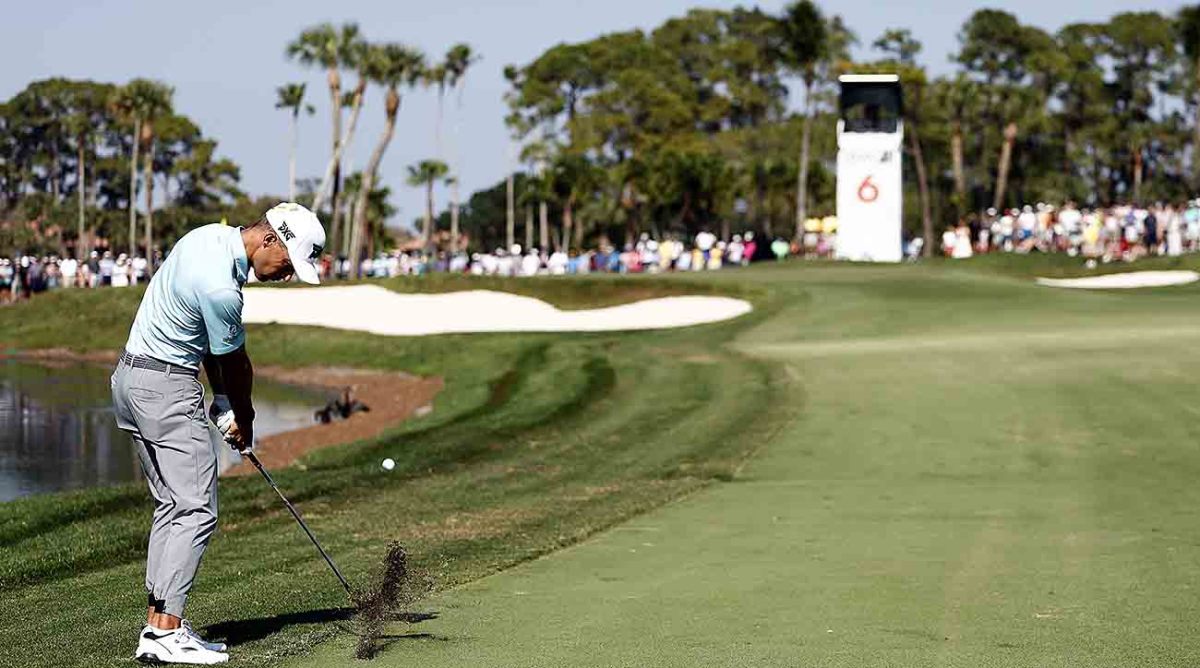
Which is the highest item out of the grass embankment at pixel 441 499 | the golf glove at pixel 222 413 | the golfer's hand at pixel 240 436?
the golf glove at pixel 222 413

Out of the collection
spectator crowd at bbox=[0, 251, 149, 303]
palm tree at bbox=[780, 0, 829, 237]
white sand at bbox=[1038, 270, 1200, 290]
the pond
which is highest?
palm tree at bbox=[780, 0, 829, 237]

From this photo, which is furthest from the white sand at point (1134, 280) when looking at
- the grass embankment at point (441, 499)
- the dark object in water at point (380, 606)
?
the dark object in water at point (380, 606)

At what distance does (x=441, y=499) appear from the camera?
56.1 feet

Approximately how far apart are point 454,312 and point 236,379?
40.9 meters

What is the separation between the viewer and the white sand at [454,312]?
44344mm

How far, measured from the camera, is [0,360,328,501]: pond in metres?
23.6

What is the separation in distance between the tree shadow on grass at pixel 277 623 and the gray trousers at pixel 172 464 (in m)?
0.64

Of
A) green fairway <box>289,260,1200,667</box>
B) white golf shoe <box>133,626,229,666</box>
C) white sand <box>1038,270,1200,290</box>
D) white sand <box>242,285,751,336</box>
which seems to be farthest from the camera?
white sand <box>1038,270,1200,290</box>

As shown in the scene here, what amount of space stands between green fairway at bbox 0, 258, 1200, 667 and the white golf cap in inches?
75.0

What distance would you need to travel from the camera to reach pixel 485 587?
36.5 ft

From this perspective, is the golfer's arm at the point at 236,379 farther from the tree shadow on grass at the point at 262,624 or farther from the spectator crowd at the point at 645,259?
the spectator crowd at the point at 645,259

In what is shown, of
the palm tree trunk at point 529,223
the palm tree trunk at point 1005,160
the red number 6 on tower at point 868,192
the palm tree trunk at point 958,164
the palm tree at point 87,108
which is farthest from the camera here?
the palm tree at point 87,108

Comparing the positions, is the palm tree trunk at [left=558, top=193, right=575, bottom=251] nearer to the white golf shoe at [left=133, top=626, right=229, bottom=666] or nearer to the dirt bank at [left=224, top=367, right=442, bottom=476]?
the dirt bank at [left=224, top=367, right=442, bottom=476]

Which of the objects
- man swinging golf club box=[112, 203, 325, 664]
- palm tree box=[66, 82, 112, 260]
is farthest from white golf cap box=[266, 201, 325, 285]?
palm tree box=[66, 82, 112, 260]
